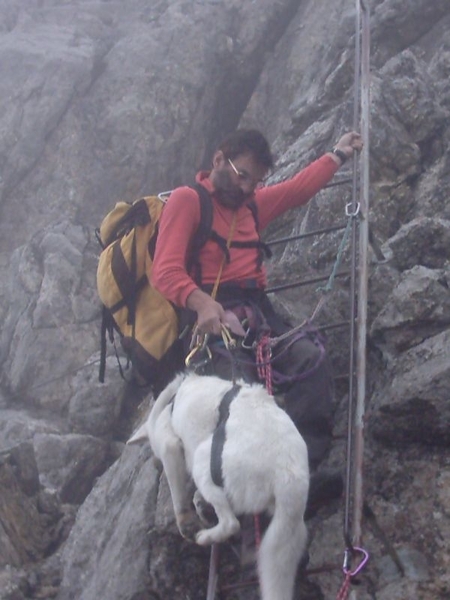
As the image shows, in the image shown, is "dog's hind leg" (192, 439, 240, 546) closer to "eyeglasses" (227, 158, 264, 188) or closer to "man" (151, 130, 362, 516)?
"man" (151, 130, 362, 516)

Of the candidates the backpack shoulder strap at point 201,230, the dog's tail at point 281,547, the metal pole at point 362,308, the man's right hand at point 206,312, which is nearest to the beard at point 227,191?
the backpack shoulder strap at point 201,230

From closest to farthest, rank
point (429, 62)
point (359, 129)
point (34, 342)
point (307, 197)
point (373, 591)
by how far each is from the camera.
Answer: point (373, 591)
point (307, 197)
point (359, 129)
point (429, 62)
point (34, 342)

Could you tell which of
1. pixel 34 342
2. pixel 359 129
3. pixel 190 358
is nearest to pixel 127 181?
pixel 34 342

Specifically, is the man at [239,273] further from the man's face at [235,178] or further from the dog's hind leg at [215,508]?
the dog's hind leg at [215,508]

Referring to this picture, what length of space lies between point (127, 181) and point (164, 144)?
1.09 metres

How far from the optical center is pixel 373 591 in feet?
16.4

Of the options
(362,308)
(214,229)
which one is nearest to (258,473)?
(362,308)

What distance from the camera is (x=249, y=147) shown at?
5.79 m

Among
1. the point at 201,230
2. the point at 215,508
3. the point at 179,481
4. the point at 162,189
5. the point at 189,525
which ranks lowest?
the point at 162,189

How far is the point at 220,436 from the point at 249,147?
240cm

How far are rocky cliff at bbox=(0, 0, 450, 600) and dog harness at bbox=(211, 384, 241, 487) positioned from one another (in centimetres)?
128

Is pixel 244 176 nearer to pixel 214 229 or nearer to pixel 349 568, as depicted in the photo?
pixel 214 229

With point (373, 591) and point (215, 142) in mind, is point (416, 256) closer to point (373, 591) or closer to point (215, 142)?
point (373, 591)

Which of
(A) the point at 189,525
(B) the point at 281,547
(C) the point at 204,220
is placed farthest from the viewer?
(C) the point at 204,220
